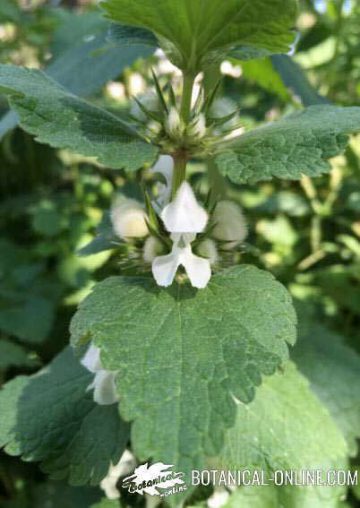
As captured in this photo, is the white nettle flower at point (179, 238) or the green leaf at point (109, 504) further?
the green leaf at point (109, 504)

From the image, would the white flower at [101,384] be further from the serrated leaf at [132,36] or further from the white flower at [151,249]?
the serrated leaf at [132,36]

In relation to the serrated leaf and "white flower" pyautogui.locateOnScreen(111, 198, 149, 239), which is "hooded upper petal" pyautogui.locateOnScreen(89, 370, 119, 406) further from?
the serrated leaf

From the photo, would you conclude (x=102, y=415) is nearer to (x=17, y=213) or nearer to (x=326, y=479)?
(x=326, y=479)

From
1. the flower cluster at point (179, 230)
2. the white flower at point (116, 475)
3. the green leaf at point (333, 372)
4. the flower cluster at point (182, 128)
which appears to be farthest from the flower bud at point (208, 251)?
the green leaf at point (333, 372)

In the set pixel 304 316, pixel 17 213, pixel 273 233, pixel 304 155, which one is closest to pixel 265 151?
pixel 304 155

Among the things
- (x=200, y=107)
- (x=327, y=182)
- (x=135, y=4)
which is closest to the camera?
(x=135, y=4)

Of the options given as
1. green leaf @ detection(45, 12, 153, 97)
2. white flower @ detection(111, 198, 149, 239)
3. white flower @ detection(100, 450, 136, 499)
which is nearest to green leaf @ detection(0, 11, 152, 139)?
green leaf @ detection(45, 12, 153, 97)

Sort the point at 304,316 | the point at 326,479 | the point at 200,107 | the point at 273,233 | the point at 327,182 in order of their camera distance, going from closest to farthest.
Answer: the point at 200,107 < the point at 326,479 < the point at 304,316 < the point at 273,233 < the point at 327,182
